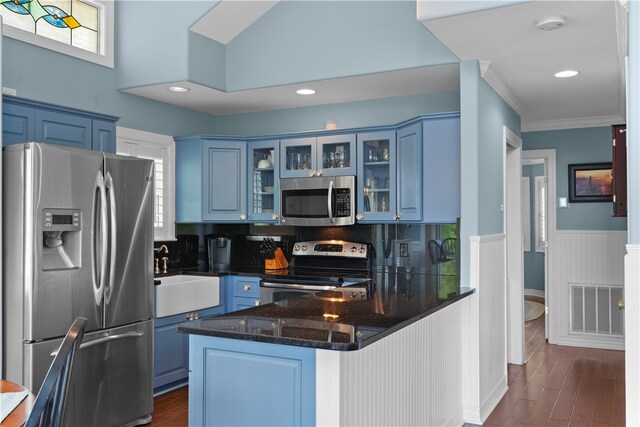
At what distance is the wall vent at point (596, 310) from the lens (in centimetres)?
577

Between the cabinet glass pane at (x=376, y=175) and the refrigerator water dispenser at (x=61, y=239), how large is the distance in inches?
86.9

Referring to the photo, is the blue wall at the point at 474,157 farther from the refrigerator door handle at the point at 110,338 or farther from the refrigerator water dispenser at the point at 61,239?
the refrigerator water dispenser at the point at 61,239

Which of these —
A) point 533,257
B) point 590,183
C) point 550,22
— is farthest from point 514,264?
point 533,257

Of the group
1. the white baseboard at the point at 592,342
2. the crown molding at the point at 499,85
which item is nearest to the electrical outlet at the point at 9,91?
the crown molding at the point at 499,85

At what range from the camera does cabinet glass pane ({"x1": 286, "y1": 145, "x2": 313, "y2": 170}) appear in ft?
15.7

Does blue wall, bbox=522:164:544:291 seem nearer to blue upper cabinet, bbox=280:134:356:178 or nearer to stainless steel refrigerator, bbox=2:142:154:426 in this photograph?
blue upper cabinet, bbox=280:134:356:178

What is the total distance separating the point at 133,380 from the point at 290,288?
1360 millimetres

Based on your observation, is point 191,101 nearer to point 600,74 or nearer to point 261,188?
point 261,188

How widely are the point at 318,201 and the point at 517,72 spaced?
1811mm

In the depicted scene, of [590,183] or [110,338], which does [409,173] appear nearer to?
[110,338]

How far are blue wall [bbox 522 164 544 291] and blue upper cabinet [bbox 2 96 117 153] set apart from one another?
319 inches

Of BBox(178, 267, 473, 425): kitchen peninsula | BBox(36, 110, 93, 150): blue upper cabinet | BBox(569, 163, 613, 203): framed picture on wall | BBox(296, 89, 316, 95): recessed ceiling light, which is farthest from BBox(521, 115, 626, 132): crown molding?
BBox(36, 110, 93, 150): blue upper cabinet

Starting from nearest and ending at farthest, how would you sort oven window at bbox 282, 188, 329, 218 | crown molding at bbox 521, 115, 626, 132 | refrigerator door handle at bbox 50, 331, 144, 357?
refrigerator door handle at bbox 50, 331, 144, 357 < oven window at bbox 282, 188, 329, 218 < crown molding at bbox 521, 115, 626, 132

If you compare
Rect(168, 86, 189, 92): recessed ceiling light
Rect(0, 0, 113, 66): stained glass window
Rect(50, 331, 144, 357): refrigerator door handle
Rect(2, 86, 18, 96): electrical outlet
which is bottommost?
Rect(50, 331, 144, 357): refrigerator door handle
